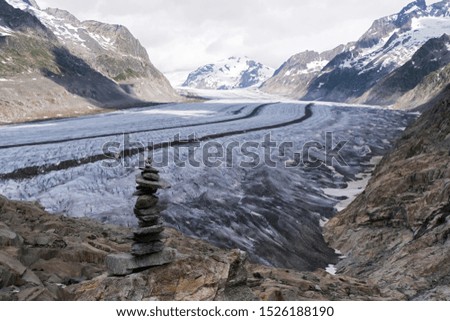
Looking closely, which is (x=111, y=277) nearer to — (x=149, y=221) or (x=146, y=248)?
(x=146, y=248)

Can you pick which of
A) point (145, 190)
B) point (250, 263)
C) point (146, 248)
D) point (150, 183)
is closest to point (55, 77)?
point (250, 263)

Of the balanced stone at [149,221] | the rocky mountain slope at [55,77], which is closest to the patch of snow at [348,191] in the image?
the balanced stone at [149,221]

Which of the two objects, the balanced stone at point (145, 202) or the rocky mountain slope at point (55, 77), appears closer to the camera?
the balanced stone at point (145, 202)

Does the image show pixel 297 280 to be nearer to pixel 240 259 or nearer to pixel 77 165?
pixel 240 259

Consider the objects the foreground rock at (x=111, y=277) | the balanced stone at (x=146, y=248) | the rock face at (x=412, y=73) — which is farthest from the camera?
the rock face at (x=412, y=73)

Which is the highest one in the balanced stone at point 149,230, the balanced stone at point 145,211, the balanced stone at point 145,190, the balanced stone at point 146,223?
the balanced stone at point 145,190

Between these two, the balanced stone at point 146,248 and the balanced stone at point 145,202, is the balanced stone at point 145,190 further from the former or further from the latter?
the balanced stone at point 146,248
